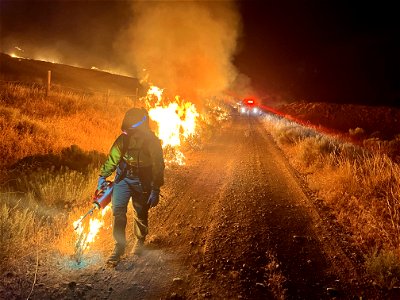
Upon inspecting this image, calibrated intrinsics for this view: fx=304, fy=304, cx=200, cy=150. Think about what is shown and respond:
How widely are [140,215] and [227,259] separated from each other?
1358 millimetres

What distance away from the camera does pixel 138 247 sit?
4.34 metres

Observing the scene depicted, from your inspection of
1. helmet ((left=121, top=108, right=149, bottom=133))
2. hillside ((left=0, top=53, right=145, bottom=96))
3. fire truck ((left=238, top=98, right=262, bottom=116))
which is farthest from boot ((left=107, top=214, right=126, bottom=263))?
fire truck ((left=238, top=98, right=262, bottom=116))

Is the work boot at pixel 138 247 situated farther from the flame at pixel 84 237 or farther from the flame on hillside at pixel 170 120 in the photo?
the flame on hillside at pixel 170 120

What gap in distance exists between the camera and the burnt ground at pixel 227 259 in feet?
11.2

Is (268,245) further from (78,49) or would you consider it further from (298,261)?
(78,49)

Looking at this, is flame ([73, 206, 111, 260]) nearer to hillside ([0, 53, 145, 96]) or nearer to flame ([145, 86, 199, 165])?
flame ([145, 86, 199, 165])

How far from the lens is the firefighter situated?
160 inches

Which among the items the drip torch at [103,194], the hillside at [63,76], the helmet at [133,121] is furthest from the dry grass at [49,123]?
the hillside at [63,76]

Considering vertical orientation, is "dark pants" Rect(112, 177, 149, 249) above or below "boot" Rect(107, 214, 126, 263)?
above

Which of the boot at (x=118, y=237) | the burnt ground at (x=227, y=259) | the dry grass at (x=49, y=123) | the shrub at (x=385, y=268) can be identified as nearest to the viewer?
the burnt ground at (x=227, y=259)

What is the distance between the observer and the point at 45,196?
530 centimetres

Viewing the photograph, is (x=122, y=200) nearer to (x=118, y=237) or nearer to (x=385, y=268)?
(x=118, y=237)

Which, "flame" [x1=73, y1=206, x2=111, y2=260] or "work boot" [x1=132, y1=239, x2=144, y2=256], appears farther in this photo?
"work boot" [x1=132, y1=239, x2=144, y2=256]

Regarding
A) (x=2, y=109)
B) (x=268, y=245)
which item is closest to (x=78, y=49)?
(x=2, y=109)
